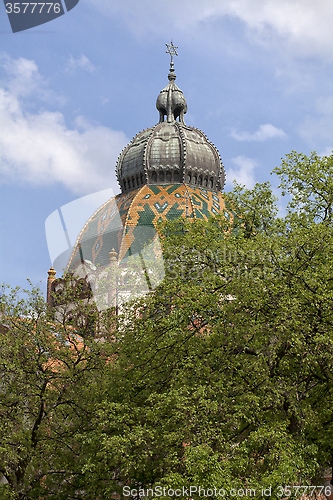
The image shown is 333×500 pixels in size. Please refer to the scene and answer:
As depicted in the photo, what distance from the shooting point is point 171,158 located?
4516cm

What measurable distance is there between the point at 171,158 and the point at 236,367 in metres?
33.2

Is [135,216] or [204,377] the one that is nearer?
[204,377]

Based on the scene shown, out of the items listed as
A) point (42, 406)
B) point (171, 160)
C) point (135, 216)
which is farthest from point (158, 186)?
point (42, 406)

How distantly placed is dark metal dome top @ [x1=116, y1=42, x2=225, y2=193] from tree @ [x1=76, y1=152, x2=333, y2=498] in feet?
98.1

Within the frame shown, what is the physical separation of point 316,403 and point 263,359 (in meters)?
2.02

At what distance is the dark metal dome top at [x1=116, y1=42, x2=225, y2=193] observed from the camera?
45.1 m

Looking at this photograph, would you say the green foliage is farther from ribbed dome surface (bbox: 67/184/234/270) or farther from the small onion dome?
the small onion dome

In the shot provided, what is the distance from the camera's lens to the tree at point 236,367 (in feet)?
38.7

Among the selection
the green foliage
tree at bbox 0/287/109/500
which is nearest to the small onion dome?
the green foliage

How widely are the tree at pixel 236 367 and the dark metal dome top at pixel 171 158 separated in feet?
98.1

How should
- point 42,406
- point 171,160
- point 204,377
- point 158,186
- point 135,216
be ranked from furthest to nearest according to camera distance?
point 171,160
point 158,186
point 135,216
point 42,406
point 204,377

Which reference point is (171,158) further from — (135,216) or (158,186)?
(135,216)

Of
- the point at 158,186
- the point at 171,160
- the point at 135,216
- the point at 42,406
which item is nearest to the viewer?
the point at 42,406

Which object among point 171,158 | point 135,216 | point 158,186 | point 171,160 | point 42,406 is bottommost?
point 42,406
